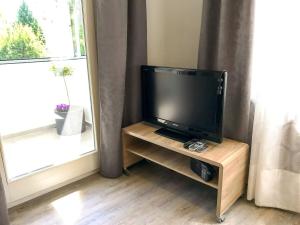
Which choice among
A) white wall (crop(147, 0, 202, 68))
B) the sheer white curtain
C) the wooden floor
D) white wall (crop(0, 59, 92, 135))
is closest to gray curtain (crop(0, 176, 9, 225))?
the wooden floor

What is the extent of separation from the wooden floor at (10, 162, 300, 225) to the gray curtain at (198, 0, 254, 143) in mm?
582

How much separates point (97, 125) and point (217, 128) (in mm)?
A: 1145

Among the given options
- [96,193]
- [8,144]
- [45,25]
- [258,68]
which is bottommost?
[96,193]

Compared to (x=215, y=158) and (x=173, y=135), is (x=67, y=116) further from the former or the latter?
(x=215, y=158)

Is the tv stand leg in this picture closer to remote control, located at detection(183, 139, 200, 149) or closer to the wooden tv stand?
the wooden tv stand

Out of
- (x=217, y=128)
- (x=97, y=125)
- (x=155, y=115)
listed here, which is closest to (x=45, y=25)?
(x=97, y=125)

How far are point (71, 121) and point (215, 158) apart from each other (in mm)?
1355

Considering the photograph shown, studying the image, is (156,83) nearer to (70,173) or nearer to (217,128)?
(217,128)

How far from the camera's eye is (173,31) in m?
2.62

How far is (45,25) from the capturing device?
2.06 meters

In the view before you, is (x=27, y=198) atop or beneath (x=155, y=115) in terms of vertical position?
beneath

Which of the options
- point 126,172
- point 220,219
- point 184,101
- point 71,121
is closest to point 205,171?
point 220,219

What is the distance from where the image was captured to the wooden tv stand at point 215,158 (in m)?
1.81

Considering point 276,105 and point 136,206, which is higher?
point 276,105
